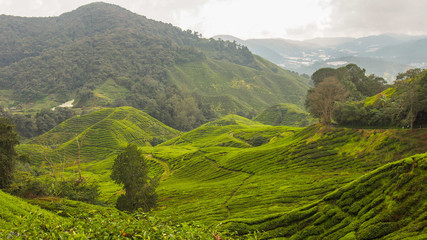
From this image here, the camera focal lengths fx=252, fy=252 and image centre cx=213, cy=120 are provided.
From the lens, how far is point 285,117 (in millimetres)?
165875

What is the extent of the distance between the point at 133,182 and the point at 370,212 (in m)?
32.0

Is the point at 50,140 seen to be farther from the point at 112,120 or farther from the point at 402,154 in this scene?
the point at 402,154

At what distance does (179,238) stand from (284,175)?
120ft

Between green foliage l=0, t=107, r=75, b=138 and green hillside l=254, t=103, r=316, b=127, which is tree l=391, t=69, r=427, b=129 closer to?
green hillside l=254, t=103, r=316, b=127

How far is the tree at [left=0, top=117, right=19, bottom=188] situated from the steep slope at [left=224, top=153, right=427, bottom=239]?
3062cm

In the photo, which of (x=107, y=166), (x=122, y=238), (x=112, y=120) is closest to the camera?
(x=122, y=238)

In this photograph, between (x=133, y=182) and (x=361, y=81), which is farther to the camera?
(x=361, y=81)

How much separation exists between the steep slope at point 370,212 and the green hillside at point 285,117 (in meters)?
128

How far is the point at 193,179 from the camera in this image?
62.4m

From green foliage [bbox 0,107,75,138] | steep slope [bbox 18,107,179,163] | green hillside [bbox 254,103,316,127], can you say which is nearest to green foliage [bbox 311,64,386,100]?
green hillside [bbox 254,103,316,127]

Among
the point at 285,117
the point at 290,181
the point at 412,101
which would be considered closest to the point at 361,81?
the point at 412,101

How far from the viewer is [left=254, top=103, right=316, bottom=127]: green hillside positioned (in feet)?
500

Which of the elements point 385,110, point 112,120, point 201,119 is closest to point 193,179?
point 385,110

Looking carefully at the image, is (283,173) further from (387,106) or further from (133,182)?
(133,182)
